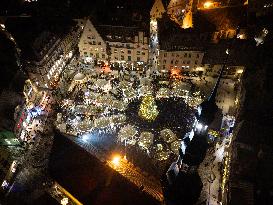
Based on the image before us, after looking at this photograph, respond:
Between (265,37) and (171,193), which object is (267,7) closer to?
(265,37)

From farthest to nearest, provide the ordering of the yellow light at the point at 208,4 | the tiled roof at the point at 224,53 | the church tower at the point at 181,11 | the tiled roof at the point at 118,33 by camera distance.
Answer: the yellow light at the point at 208,4, the church tower at the point at 181,11, the tiled roof at the point at 118,33, the tiled roof at the point at 224,53

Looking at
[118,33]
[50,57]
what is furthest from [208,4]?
[50,57]

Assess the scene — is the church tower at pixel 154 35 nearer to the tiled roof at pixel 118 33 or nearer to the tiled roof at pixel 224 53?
the tiled roof at pixel 118 33

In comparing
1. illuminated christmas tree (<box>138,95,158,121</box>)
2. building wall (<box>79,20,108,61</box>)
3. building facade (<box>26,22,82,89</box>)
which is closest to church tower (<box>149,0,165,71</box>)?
building wall (<box>79,20,108,61</box>)

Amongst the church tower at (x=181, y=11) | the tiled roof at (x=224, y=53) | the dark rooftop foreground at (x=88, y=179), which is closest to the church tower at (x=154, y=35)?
the church tower at (x=181, y=11)

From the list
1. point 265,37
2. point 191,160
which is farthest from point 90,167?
point 265,37

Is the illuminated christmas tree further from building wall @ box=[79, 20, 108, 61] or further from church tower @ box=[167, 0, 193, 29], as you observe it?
church tower @ box=[167, 0, 193, 29]

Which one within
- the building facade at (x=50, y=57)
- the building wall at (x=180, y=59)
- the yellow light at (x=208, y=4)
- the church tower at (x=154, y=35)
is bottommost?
the building facade at (x=50, y=57)

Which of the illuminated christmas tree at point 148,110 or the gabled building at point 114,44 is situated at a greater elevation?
the gabled building at point 114,44

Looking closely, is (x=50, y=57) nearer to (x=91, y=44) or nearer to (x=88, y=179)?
(x=91, y=44)
